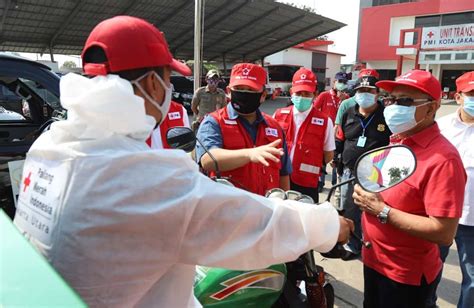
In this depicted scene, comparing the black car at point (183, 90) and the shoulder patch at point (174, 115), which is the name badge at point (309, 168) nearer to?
the shoulder patch at point (174, 115)

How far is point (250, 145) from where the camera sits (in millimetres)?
2908

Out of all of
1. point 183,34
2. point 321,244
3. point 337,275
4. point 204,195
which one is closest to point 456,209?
point 321,244

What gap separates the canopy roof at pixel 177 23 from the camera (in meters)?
18.7

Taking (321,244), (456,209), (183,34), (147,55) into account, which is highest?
(183,34)

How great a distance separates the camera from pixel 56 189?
975mm

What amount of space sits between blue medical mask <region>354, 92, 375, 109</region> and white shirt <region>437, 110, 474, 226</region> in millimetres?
1163

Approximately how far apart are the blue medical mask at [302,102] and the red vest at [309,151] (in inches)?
4.1

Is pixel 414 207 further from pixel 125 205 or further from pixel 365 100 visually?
pixel 365 100

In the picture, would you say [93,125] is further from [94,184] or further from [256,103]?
[256,103]

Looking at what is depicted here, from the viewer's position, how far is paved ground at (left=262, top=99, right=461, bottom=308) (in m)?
3.53

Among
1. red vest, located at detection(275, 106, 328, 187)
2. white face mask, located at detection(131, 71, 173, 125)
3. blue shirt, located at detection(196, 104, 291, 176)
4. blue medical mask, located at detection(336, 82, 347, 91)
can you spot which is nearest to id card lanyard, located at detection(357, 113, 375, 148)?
red vest, located at detection(275, 106, 328, 187)

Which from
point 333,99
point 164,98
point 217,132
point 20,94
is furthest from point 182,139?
point 333,99

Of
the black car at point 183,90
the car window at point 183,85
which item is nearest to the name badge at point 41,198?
the black car at point 183,90

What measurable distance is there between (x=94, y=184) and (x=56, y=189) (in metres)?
0.12
